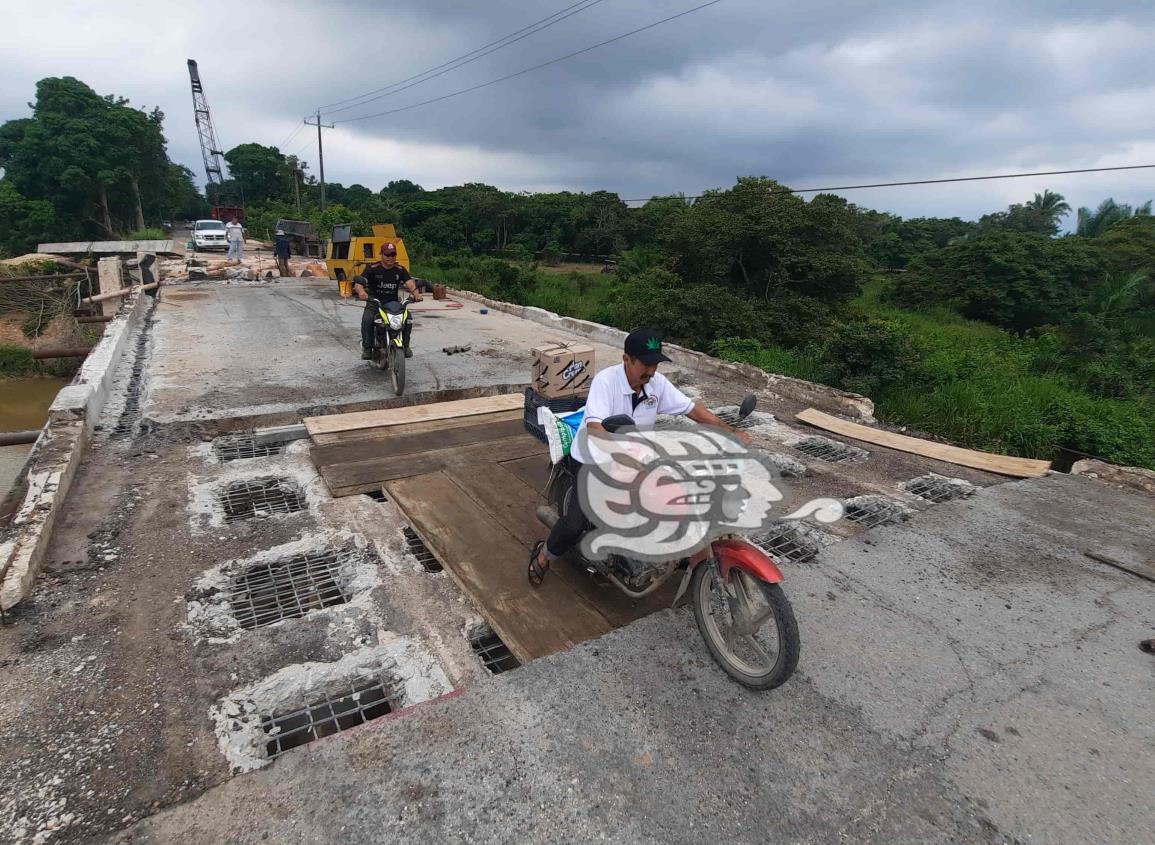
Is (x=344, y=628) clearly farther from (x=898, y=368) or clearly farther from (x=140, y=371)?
(x=898, y=368)

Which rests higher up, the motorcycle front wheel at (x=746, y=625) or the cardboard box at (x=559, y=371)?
the cardboard box at (x=559, y=371)

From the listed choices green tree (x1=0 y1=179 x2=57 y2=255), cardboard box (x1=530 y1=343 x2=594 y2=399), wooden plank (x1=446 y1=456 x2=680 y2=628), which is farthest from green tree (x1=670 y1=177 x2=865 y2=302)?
green tree (x1=0 y1=179 x2=57 y2=255)

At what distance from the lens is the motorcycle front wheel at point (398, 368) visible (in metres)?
5.98

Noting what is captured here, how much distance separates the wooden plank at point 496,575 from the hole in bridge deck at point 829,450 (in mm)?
3108

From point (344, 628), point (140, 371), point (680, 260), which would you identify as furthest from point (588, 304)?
point (344, 628)

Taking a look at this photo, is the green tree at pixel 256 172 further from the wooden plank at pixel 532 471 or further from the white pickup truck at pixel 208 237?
the wooden plank at pixel 532 471

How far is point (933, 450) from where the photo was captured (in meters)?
5.39

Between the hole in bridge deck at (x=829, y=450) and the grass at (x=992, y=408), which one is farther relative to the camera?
the grass at (x=992, y=408)

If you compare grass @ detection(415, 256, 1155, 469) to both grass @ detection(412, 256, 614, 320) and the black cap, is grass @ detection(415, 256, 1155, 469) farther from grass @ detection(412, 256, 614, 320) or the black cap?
grass @ detection(412, 256, 614, 320)

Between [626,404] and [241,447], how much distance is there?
362cm

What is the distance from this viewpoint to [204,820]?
1.79 metres

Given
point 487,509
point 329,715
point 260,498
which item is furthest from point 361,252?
point 329,715

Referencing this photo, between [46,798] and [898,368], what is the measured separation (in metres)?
8.19

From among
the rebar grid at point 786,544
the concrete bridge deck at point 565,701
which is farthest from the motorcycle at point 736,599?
the rebar grid at point 786,544
